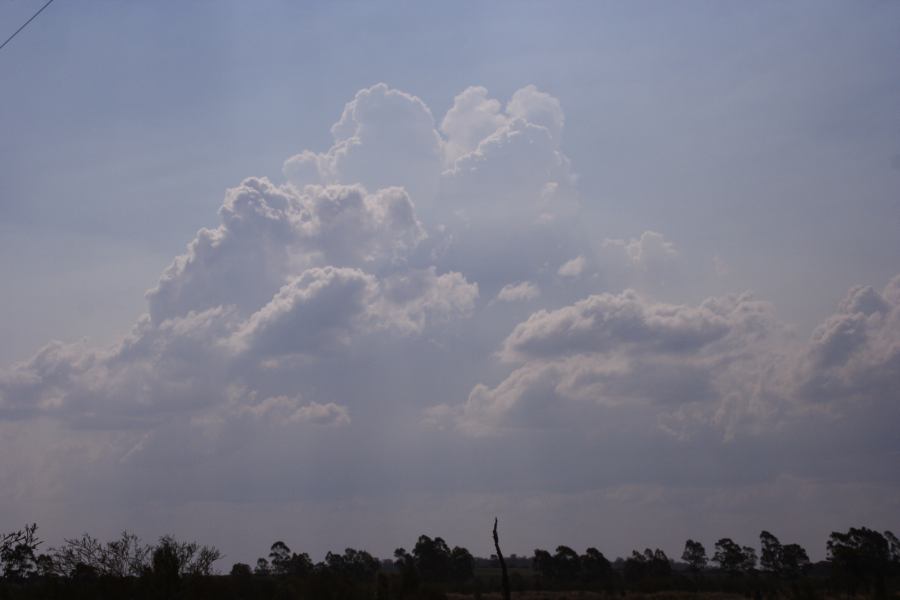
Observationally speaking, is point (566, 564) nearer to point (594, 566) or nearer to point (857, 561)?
point (594, 566)

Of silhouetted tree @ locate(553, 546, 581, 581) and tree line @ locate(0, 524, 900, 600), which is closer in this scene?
tree line @ locate(0, 524, 900, 600)

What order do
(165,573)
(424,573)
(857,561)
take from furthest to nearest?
(424,573) < (857,561) < (165,573)

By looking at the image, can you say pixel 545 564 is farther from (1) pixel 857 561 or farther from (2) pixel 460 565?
(1) pixel 857 561

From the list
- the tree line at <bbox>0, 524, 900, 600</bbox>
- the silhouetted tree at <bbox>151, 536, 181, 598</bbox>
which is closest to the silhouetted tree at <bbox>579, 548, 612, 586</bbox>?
the tree line at <bbox>0, 524, 900, 600</bbox>

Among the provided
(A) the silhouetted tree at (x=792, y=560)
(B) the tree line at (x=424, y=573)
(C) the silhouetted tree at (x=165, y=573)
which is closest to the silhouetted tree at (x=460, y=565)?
(B) the tree line at (x=424, y=573)

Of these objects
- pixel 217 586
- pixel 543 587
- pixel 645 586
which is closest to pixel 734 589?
pixel 645 586

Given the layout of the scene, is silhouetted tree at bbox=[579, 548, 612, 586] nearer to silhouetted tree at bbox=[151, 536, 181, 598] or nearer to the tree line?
the tree line

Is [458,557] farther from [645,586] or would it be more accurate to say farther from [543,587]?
[645,586]

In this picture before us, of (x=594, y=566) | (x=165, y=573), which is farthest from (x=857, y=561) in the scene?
(x=165, y=573)

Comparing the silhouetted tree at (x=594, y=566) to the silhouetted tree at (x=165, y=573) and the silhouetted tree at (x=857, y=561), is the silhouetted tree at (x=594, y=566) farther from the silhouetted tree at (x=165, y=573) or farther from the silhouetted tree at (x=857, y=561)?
the silhouetted tree at (x=165, y=573)

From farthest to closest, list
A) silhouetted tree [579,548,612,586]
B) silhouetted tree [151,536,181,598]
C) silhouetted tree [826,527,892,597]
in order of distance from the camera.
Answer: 1. silhouetted tree [579,548,612,586]
2. silhouetted tree [826,527,892,597]
3. silhouetted tree [151,536,181,598]

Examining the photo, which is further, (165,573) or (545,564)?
(545,564)

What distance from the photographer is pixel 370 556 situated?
161 meters

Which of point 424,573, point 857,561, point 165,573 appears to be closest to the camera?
point 165,573
